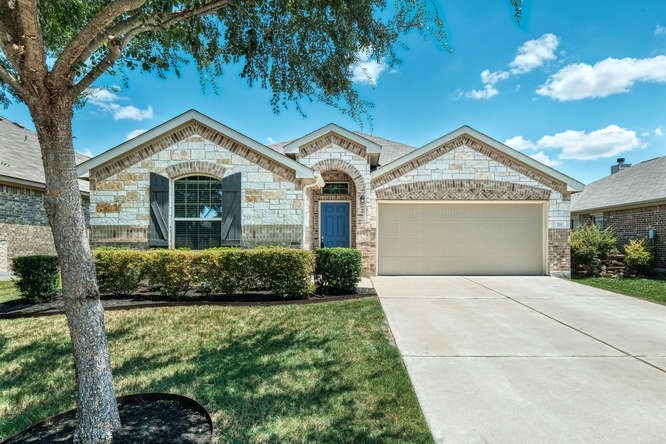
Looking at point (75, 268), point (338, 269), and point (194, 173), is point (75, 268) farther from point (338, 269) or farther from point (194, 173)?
point (194, 173)

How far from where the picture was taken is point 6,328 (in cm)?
564

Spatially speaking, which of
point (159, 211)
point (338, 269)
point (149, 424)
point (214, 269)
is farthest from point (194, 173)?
point (149, 424)

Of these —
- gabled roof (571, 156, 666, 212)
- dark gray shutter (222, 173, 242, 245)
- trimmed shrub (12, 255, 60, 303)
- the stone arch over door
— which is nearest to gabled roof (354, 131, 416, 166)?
the stone arch over door

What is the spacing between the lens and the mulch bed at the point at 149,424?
103 inches

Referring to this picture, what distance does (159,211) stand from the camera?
880cm

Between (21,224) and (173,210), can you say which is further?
(21,224)

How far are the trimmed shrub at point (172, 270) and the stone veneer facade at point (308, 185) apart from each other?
1.76 m

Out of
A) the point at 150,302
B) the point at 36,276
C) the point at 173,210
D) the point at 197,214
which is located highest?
the point at 173,210

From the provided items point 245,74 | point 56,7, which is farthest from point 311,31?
point 56,7

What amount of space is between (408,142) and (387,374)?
55.1 ft

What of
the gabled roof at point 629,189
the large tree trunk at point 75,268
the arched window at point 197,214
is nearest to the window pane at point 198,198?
the arched window at point 197,214

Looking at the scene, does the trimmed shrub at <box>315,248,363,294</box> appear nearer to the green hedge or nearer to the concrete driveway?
the green hedge

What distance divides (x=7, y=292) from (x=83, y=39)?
903 cm

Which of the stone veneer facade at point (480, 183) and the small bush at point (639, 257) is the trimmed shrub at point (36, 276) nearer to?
the stone veneer facade at point (480, 183)
